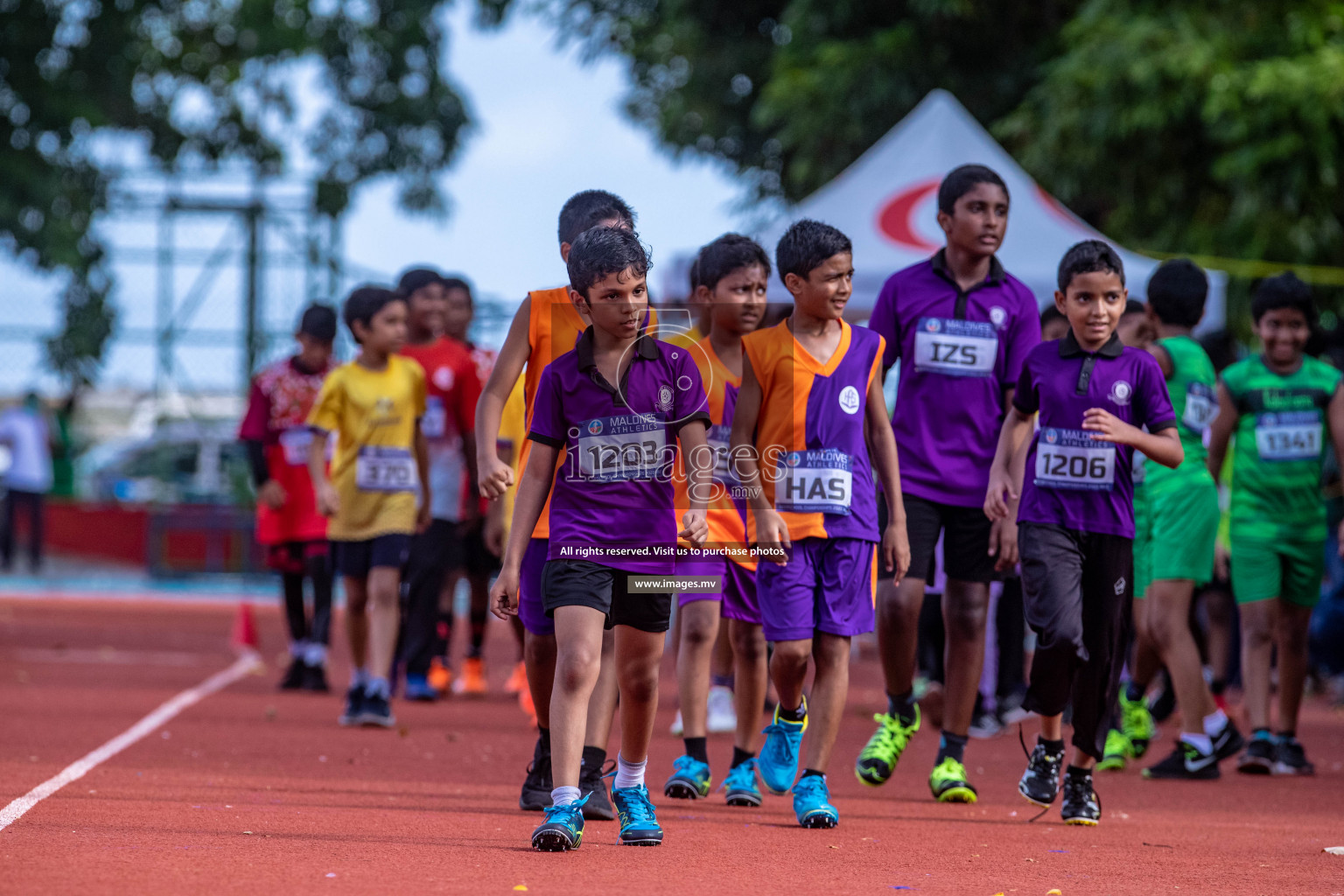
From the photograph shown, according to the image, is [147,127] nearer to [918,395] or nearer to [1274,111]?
[1274,111]

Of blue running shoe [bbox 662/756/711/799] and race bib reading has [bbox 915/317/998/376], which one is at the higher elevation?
race bib reading has [bbox 915/317/998/376]

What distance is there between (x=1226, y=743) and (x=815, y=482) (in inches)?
109

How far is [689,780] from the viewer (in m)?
6.54

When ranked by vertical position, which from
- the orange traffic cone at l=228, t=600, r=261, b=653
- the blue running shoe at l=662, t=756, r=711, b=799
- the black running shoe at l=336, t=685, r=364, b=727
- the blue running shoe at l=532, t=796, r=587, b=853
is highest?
the blue running shoe at l=532, t=796, r=587, b=853

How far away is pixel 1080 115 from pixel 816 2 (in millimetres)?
4882

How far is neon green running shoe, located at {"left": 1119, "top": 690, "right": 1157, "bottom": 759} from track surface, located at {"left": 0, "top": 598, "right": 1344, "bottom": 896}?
584mm

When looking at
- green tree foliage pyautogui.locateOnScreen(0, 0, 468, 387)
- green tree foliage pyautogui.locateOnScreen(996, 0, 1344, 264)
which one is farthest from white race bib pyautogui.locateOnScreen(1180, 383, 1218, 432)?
green tree foliage pyautogui.locateOnScreen(0, 0, 468, 387)

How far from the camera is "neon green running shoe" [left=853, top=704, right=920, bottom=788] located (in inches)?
257

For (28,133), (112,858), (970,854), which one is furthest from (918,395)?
(28,133)

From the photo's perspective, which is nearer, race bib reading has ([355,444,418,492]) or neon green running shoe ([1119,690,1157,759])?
neon green running shoe ([1119,690,1157,759])

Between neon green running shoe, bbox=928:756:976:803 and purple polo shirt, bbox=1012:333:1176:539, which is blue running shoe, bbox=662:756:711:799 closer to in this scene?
neon green running shoe, bbox=928:756:976:803

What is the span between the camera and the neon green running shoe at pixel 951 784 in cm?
664

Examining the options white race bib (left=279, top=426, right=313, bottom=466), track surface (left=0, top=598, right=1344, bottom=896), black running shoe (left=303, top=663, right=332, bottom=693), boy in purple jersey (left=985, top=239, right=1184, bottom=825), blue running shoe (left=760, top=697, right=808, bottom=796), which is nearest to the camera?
track surface (left=0, top=598, right=1344, bottom=896)

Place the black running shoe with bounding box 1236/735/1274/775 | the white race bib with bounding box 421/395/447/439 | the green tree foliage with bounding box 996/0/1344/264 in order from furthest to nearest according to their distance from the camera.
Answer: the green tree foliage with bounding box 996/0/1344/264 < the white race bib with bounding box 421/395/447/439 < the black running shoe with bounding box 1236/735/1274/775
